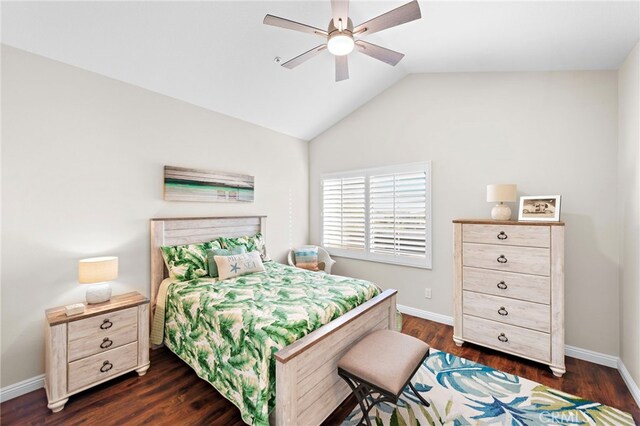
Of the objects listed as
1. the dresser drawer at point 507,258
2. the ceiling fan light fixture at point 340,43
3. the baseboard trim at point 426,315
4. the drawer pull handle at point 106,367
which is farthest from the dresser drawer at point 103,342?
the dresser drawer at point 507,258

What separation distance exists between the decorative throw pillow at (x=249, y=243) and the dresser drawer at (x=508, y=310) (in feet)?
8.17

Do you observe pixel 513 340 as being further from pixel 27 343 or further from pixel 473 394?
pixel 27 343

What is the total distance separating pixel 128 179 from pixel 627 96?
15.3 ft

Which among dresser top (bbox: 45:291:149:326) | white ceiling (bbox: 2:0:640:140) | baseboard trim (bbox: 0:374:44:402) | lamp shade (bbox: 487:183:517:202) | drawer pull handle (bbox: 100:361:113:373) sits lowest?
baseboard trim (bbox: 0:374:44:402)

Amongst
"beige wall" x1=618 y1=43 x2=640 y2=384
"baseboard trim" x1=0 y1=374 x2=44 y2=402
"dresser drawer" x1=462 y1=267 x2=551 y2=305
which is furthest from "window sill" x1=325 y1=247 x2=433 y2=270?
"baseboard trim" x1=0 y1=374 x2=44 y2=402

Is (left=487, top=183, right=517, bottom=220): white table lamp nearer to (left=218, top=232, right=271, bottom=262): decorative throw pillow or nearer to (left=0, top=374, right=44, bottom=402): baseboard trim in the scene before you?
(left=218, top=232, right=271, bottom=262): decorative throw pillow

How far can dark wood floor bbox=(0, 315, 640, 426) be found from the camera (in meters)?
1.90

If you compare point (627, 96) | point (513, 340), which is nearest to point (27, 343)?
point (513, 340)

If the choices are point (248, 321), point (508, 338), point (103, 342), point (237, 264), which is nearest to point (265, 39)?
point (237, 264)

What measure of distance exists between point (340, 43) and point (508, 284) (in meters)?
2.65

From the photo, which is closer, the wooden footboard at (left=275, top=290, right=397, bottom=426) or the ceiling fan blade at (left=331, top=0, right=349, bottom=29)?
the wooden footboard at (left=275, top=290, right=397, bottom=426)

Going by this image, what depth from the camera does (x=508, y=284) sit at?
262 centimetres

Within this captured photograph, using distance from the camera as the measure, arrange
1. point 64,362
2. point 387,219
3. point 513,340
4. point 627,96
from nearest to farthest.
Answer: point 64,362 < point 627,96 < point 513,340 < point 387,219

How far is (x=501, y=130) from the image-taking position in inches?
120
